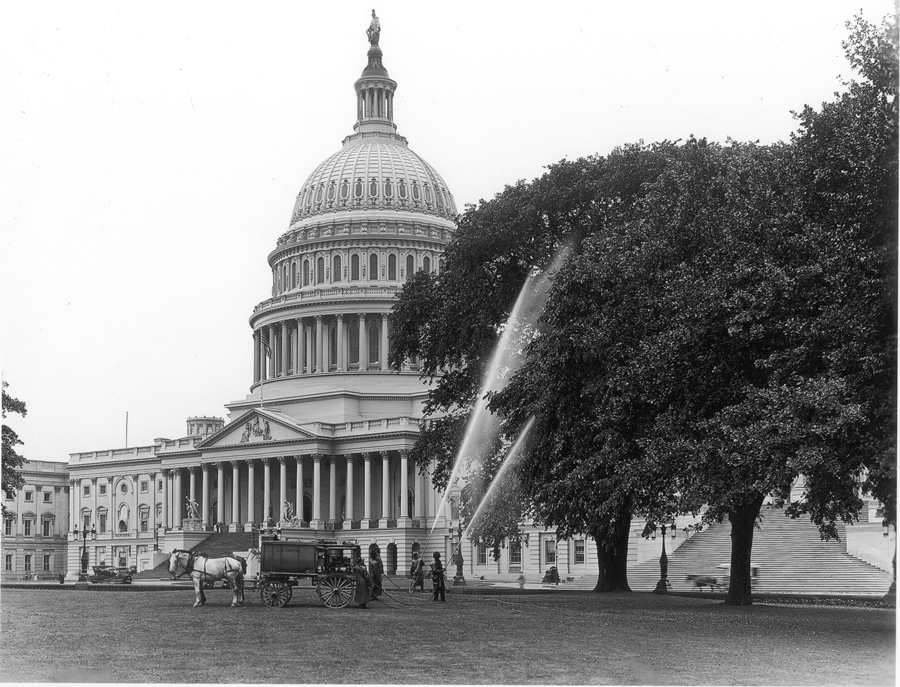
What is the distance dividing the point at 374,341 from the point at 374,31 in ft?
96.9

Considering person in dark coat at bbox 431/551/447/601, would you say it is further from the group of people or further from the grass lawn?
the grass lawn

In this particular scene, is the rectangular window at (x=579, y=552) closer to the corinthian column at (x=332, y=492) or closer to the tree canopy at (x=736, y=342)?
the corinthian column at (x=332, y=492)

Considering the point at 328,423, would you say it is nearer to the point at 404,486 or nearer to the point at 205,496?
the point at 404,486

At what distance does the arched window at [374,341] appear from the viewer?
125438 millimetres

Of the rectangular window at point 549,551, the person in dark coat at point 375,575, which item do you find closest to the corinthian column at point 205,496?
the rectangular window at point 549,551

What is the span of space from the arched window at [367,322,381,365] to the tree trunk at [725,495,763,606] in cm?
8501

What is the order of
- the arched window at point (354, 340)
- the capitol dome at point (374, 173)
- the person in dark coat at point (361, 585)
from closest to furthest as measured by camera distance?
the person in dark coat at point (361, 585), the arched window at point (354, 340), the capitol dome at point (374, 173)

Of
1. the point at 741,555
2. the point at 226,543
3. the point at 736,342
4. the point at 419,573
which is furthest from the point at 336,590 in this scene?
the point at 226,543

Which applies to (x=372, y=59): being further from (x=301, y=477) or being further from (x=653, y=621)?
(x=653, y=621)

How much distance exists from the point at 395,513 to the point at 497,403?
6940 centimetres

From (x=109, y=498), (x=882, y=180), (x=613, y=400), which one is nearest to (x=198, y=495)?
(x=109, y=498)

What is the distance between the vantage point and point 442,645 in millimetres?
24344

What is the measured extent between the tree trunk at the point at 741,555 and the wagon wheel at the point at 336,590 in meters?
11.7

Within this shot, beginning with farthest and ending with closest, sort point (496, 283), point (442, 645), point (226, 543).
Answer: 1. point (226, 543)
2. point (496, 283)
3. point (442, 645)
